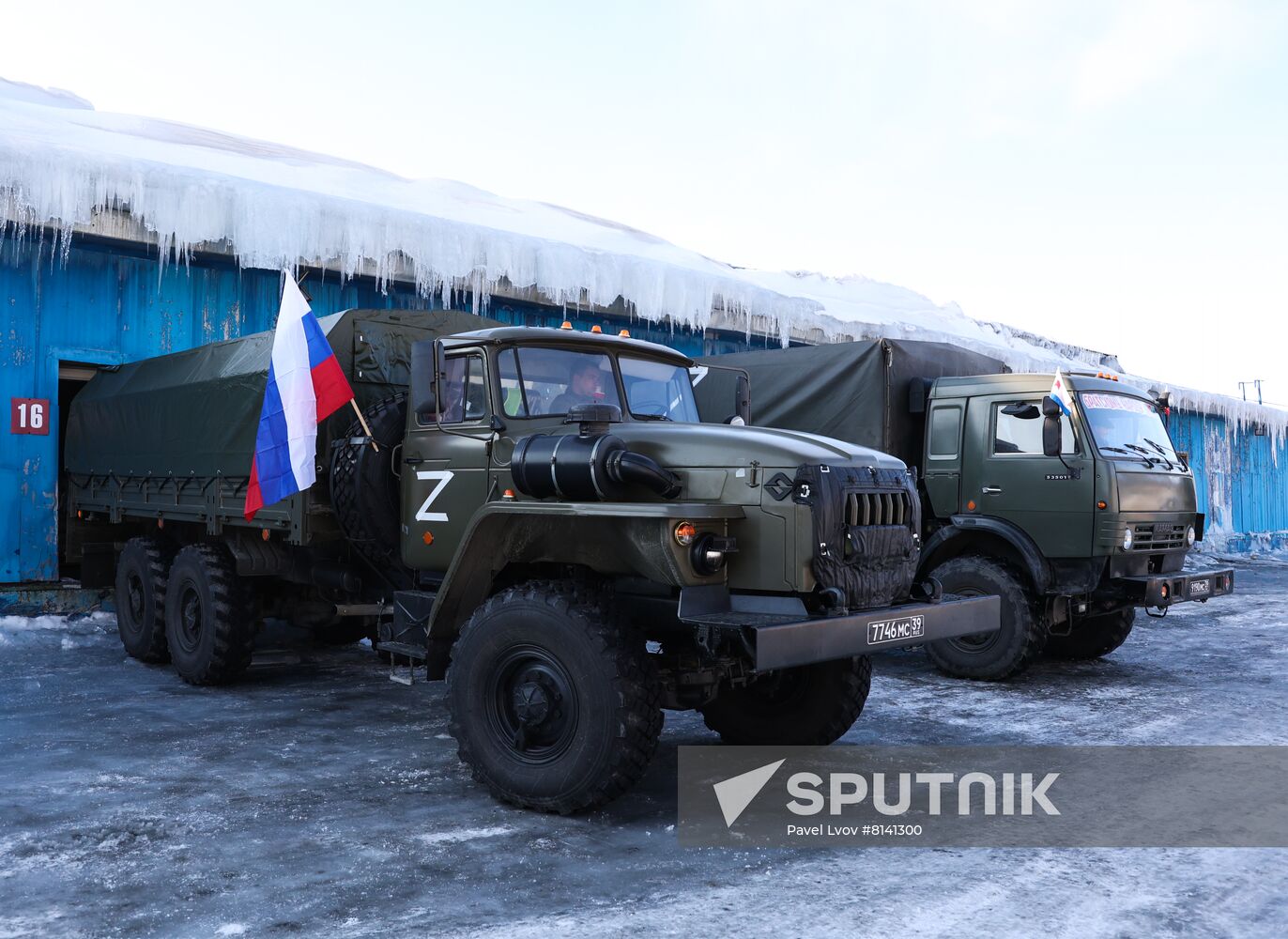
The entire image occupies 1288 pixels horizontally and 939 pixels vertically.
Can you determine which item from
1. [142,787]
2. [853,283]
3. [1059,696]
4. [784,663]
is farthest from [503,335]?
[853,283]

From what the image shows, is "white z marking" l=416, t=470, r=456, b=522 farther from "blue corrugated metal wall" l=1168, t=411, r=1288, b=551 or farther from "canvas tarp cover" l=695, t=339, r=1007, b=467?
"blue corrugated metal wall" l=1168, t=411, r=1288, b=551

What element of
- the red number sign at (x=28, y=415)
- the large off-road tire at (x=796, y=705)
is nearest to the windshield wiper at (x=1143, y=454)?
the large off-road tire at (x=796, y=705)

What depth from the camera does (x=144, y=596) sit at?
8617 mm

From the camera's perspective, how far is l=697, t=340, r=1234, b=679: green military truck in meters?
7.98

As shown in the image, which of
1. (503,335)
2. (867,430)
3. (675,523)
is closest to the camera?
(675,523)

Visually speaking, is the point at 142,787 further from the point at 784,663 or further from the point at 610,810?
the point at 784,663

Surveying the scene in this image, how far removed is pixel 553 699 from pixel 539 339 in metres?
1.95

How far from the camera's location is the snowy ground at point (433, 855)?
3.46 meters

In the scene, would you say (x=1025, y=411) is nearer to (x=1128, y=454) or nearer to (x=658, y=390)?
(x=1128, y=454)

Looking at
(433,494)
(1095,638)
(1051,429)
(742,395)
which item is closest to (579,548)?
(433,494)

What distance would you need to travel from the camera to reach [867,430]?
887 cm

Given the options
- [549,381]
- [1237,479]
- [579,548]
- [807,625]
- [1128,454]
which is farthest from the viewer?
[1237,479]

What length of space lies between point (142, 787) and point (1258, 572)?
19.9m

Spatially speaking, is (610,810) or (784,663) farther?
(610,810)
